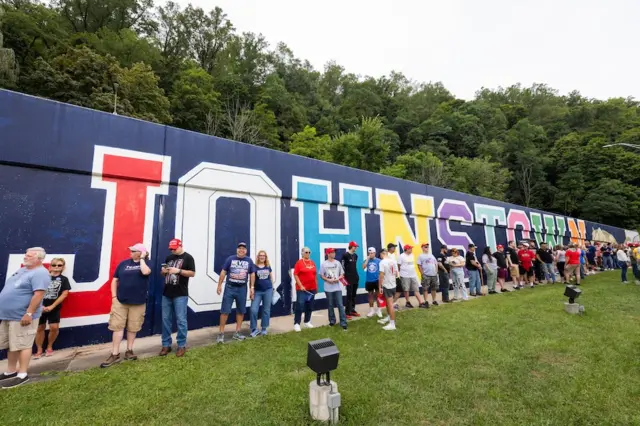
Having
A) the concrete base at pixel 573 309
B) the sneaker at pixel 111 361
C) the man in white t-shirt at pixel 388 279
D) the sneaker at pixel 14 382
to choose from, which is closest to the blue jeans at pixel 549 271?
the concrete base at pixel 573 309

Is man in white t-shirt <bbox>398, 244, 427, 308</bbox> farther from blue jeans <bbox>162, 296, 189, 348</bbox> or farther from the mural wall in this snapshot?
blue jeans <bbox>162, 296, 189, 348</bbox>

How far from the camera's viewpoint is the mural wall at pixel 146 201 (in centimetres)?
542

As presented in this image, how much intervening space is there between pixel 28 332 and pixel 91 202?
269cm

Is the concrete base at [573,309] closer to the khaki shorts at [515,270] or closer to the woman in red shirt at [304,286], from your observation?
the khaki shorts at [515,270]

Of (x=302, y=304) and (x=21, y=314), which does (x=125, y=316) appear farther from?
(x=302, y=304)

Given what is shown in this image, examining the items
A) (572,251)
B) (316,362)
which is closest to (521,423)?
(316,362)

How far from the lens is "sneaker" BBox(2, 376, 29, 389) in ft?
12.6

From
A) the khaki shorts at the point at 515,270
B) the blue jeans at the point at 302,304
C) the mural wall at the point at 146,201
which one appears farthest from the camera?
the khaki shorts at the point at 515,270

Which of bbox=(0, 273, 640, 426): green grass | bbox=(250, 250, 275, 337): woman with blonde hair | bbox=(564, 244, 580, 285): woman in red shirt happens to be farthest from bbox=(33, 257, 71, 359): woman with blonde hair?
bbox=(564, 244, 580, 285): woman in red shirt

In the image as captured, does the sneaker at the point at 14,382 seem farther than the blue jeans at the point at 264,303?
No

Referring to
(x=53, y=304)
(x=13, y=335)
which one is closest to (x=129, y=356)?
(x=13, y=335)

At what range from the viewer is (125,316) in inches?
190

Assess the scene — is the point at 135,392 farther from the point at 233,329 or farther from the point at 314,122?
the point at 314,122

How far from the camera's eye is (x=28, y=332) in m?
4.04
